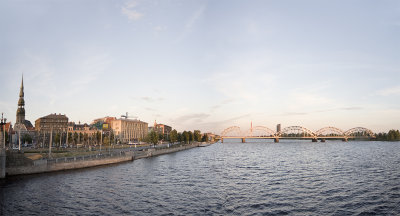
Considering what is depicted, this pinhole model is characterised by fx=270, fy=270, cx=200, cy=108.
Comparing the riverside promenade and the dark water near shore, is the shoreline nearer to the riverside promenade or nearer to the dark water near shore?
the riverside promenade

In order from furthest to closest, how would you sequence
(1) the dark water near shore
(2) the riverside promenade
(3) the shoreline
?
(3) the shoreline → (2) the riverside promenade → (1) the dark water near shore

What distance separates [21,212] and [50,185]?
616 inches

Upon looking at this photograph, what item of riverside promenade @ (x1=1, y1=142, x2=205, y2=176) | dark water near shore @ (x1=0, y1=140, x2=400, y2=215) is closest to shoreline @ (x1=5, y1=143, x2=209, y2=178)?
riverside promenade @ (x1=1, y1=142, x2=205, y2=176)

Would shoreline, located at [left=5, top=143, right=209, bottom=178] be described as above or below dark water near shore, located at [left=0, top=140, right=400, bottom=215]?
above

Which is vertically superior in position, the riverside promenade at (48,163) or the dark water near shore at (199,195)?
the riverside promenade at (48,163)

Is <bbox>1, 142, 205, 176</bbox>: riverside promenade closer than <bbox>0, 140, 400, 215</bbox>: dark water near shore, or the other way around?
<bbox>0, 140, 400, 215</bbox>: dark water near shore

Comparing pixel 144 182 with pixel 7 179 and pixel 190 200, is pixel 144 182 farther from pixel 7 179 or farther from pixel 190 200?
pixel 7 179

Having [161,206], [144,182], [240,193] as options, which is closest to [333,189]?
[240,193]

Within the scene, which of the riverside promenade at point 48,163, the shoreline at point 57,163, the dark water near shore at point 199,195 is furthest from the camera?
the shoreline at point 57,163

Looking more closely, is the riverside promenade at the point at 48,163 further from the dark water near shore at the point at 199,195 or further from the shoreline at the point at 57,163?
the dark water near shore at the point at 199,195

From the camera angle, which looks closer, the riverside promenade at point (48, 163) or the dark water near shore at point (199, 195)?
the dark water near shore at point (199, 195)

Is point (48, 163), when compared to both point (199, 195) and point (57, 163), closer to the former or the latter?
point (57, 163)

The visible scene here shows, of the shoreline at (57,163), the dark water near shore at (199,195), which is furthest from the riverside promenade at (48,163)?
the dark water near shore at (199,195)

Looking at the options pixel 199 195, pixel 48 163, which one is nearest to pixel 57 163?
pixel 48 163
